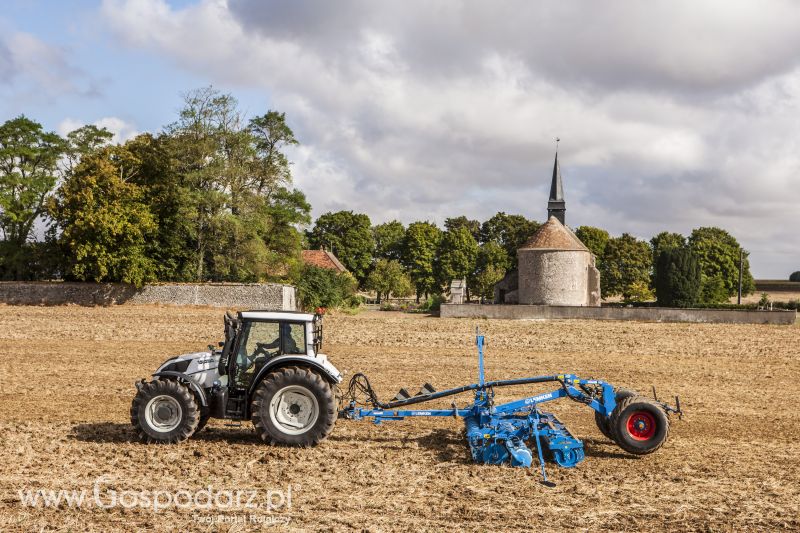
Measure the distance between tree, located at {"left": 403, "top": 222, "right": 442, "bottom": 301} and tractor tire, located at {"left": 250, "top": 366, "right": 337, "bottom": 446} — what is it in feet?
226

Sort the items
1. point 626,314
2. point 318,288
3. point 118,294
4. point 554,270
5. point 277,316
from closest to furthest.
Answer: point 277,316 → point 626,314 → point 118,294 → point 318,288 → point 554,270

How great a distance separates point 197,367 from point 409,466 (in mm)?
3512

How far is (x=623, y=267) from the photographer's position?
3093 inches

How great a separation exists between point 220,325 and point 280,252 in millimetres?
14093

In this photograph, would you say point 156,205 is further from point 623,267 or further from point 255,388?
point 623,267

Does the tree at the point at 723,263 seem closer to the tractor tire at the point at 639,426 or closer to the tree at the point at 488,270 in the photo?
the tree at the point at 488,270

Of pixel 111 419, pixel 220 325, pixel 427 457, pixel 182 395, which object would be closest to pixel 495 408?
pixel 427 457

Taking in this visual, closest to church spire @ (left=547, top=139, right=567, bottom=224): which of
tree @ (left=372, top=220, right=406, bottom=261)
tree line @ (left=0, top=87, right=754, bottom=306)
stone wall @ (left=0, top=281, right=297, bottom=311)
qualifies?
tree @ (left=372, top=220, right=406, bottom=261)

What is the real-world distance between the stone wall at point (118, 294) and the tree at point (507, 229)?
48.5m

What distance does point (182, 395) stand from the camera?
33.0 ft

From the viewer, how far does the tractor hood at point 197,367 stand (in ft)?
34.2

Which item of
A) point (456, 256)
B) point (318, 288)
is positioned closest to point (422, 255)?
point (456, 256)

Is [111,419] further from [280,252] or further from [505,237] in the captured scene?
[505,237]

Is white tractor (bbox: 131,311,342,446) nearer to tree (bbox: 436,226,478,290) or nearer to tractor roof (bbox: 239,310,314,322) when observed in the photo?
tractor roof (bbox: 239,310,314,322)
